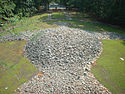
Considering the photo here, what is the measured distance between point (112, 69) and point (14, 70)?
7.84 metres

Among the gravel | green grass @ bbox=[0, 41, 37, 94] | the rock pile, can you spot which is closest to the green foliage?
the gravel

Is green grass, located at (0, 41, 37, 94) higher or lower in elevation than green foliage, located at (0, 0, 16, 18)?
lower

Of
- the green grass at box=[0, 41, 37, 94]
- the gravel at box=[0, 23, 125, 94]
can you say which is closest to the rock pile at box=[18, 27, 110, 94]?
the gravel at box=[0, 23, 125, 94]

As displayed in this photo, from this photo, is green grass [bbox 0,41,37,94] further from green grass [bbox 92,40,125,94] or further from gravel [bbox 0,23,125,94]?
green grass [bbox 92,40,125,94]

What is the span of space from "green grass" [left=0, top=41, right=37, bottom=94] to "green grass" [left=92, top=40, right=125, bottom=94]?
5207 millimetres

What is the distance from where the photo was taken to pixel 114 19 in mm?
19828

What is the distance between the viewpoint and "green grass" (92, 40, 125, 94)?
24.4 ft

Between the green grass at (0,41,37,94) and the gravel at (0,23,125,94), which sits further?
the green grass at (0,41,37,94)

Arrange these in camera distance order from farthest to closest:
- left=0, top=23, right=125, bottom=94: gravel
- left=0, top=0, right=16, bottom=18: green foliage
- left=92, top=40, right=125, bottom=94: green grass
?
left=92, top=40, right=125, bottom=94: green grass, left=0, top=23, right=125, bottom=94: gravel, left=0, top=0, right=16, bottom=18: green foliage

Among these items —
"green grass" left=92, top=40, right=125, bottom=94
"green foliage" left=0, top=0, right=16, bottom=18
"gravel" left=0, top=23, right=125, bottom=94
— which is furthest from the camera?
"green grass" left=92, top=40, right=125, bottom=94

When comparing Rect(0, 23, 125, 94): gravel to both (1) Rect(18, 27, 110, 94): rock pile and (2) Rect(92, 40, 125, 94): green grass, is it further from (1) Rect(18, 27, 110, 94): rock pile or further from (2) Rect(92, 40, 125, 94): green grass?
(2) Rect(92, 40, 125, 94): green grass

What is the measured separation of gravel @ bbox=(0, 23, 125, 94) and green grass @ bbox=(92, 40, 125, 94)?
52cm

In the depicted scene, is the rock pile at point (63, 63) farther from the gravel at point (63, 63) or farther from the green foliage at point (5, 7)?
the green foliage at point (5, 7)

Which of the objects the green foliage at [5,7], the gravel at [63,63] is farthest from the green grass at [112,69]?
the green foliage at [5,7]
